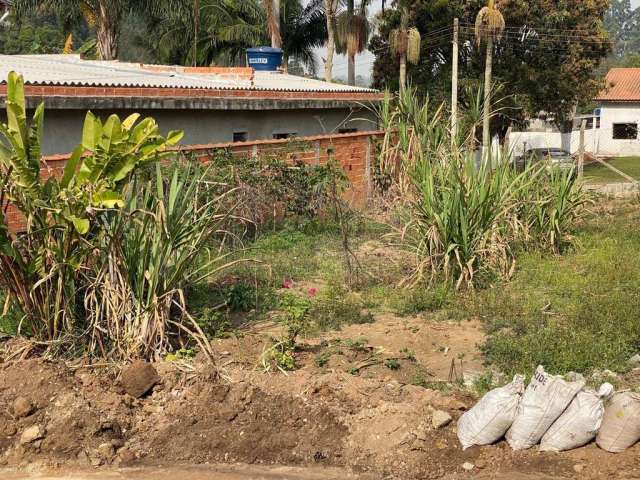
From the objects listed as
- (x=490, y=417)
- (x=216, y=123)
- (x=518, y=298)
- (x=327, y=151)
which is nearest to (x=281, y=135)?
(x=216, y=123)

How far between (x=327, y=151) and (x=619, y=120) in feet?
109

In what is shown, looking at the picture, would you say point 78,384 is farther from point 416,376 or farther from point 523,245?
point 523,245

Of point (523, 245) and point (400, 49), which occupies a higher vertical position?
point (400, 49)

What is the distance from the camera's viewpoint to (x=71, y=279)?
6.62 m

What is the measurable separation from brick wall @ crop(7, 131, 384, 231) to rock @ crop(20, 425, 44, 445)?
5.63 meters

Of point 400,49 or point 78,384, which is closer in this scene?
point 78,384

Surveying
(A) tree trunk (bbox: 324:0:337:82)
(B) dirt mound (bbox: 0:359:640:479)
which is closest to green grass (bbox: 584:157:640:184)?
(A) tree trunk (bbox: 324:0:337:82)

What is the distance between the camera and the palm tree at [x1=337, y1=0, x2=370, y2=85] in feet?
108

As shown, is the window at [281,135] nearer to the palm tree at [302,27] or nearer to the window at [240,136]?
the window at [240,136]

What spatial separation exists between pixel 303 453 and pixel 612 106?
1624 inches

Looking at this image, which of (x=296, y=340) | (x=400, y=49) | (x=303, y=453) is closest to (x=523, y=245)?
(x=296, y=340)

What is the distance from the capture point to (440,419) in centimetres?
546

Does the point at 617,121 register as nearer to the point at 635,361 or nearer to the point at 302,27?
the point at 302,27

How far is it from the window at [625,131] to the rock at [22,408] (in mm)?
41156
